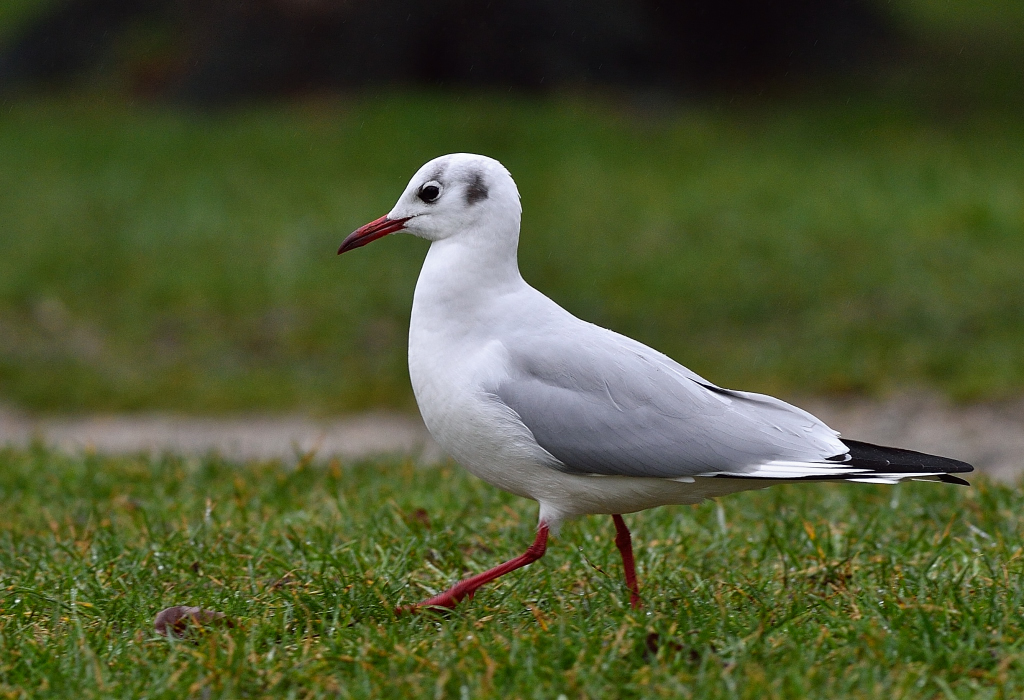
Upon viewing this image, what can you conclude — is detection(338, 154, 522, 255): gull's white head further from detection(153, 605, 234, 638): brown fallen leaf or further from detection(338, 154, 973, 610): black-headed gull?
detection(153, 605, 234, 638): brown fallen leaf

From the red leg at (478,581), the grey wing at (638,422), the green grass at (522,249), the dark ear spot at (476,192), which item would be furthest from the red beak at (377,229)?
the green grass at (522,249)

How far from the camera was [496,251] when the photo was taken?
11.1ft

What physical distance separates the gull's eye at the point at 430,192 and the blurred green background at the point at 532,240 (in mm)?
4033

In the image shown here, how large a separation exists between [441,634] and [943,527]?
202cm

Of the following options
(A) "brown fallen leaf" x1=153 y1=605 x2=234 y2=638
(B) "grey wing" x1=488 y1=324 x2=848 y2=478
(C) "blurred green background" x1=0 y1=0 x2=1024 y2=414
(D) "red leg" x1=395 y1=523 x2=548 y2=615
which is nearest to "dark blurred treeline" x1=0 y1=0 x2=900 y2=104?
(C) "blurred green background" x1=0 y1=0 x2=1024 y2=414

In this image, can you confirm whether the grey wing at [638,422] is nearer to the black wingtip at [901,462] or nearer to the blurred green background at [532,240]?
the black wingtip at [901,462]

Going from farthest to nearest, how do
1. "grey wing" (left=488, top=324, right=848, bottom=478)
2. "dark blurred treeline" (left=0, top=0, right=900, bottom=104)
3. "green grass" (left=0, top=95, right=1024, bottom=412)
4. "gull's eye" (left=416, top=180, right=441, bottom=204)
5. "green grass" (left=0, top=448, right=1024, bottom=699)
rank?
"dark blurred treeline" (left=0, top=0, right=900, bottom=104)
"green grass" (left=0, top=95, right=1024, bottom=412)
"gull's eye" (left=416, top=180, right=441, bottom=204)
"grey wing" (left=488, top=324, right=848, bottom=478)
"green grass" (left=0, top=448, right=1024, bottom=699)

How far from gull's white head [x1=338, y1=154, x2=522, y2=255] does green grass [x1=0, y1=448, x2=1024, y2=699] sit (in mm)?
1047

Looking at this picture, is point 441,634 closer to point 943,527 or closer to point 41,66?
point 943,527

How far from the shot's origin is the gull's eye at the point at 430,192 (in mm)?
3396

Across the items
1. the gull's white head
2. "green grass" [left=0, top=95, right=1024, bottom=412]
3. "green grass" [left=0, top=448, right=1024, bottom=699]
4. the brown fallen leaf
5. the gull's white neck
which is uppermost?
"green grass" [left=0, top=95, right=1024, bottom=412]

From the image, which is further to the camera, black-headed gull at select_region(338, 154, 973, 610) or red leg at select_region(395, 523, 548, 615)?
red leg at select_region(395, 523, 548, 615)

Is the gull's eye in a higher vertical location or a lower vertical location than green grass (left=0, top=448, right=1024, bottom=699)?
higher

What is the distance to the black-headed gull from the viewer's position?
3.11 m
